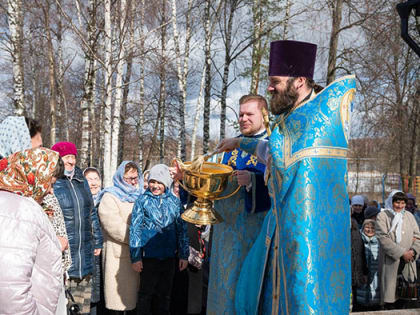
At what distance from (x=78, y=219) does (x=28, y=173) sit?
7.36 ft

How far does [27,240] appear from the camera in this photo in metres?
1.99

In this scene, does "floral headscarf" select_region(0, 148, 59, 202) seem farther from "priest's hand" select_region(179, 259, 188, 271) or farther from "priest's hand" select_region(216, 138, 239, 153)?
"priest's hand" select_region(179, 259, 188, 271)

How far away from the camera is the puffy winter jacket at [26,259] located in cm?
190

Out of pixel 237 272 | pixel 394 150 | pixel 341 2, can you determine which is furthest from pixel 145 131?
pixel 237 272

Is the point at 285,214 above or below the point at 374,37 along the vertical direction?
below

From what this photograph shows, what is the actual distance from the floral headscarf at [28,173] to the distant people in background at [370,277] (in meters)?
4.95

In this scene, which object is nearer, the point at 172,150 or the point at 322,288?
the point at 322,288

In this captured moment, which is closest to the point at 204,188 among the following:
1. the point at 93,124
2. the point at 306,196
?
the point at 306,196

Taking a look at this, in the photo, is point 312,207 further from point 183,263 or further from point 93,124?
point 93,124

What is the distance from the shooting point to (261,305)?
2.87 m

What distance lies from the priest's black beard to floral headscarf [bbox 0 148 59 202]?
1.42 m

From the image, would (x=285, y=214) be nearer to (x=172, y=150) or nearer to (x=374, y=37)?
(x=374, y=37)

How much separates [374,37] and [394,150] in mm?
10553

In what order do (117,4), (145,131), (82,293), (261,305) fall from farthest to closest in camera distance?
(145,131), (117,4), (82,293), (261,305)
